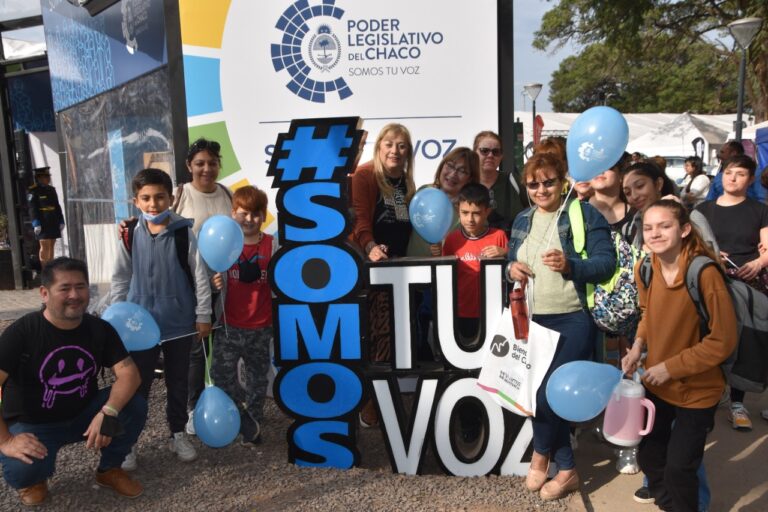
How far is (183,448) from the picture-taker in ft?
11.8

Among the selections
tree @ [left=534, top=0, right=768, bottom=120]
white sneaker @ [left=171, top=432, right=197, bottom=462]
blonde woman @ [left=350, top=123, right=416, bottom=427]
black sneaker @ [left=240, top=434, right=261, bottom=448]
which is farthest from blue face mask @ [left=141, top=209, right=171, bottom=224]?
tree @ [left=534, top=0, right=768, bottom=120]


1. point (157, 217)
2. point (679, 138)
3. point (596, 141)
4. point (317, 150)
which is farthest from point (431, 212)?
point (679, 138)

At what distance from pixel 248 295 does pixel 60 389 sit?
111 centimetres

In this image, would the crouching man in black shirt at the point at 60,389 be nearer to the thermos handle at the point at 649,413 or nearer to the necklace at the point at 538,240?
the necklace at the point at 538,240

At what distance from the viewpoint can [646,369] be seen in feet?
8.69

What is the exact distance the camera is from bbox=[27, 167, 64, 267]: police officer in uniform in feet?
32.2

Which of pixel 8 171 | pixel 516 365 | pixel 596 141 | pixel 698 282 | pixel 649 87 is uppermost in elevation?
pixel 649 87

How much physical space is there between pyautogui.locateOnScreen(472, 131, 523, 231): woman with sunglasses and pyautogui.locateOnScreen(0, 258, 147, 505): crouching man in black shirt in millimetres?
2396

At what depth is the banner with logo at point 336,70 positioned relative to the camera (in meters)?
4.62

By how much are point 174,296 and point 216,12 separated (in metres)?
2.48

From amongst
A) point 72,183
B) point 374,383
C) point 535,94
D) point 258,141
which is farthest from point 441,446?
point 535,94

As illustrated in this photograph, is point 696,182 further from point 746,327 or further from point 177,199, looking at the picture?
point 177,199

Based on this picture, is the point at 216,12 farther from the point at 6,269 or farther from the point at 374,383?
the point at 6,269

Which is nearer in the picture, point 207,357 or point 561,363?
point 561,363
